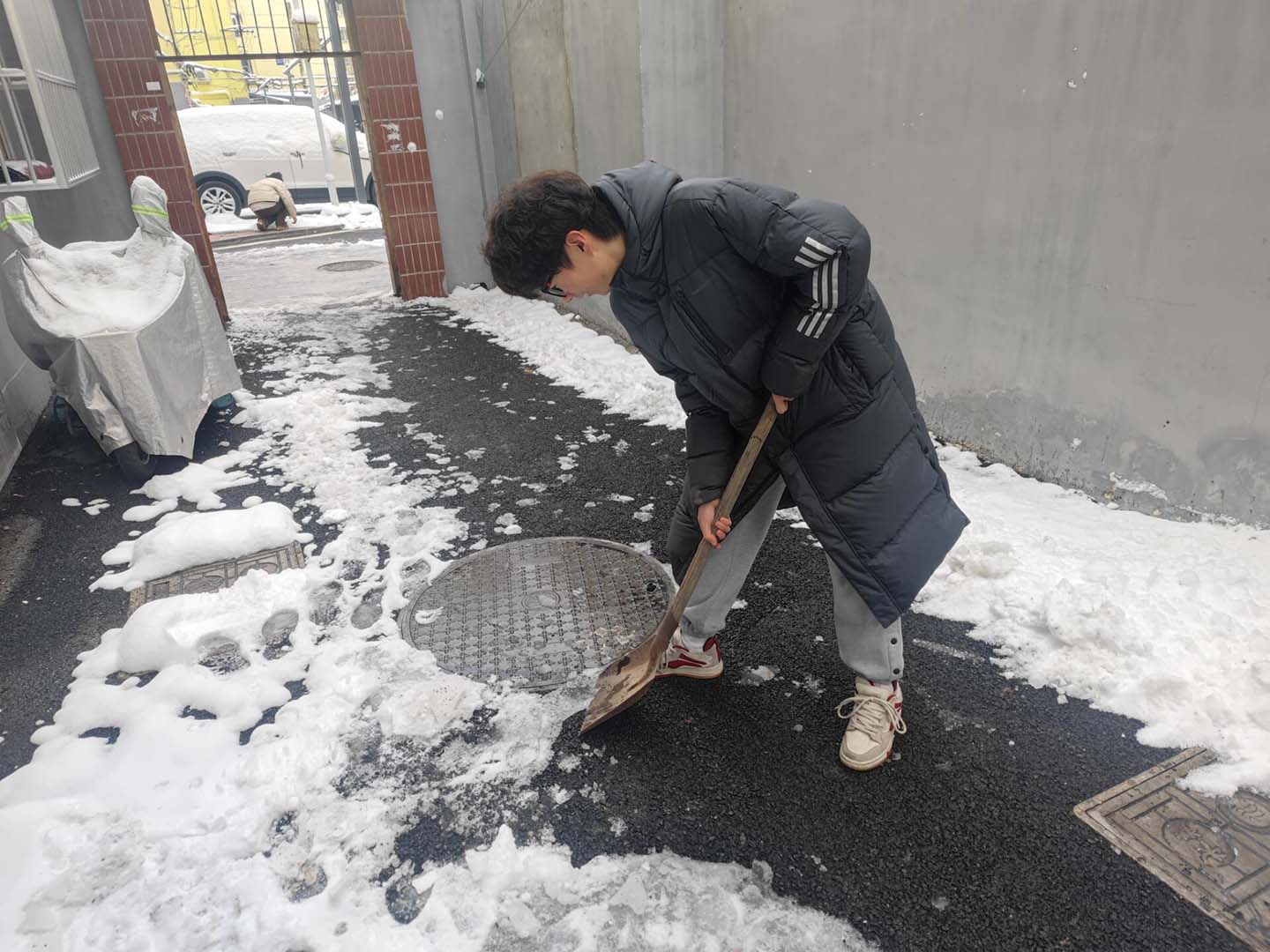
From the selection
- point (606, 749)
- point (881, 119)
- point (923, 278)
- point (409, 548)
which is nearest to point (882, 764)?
point (606, 749)

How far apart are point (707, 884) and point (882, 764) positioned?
64cm

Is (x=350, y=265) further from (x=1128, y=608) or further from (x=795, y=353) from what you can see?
(x=1128, y=608)

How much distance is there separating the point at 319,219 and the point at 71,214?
1055cm

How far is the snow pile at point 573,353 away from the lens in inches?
204

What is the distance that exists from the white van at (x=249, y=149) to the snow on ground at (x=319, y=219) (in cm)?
31

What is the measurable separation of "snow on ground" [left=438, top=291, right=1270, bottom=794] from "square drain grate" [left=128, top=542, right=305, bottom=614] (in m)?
2.25

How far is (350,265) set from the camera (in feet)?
37.5

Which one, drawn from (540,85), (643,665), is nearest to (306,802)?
(643,665)

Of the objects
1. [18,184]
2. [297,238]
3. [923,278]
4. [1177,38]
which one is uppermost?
[1177,38]

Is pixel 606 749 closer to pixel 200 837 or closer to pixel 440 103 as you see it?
pixel 200 837

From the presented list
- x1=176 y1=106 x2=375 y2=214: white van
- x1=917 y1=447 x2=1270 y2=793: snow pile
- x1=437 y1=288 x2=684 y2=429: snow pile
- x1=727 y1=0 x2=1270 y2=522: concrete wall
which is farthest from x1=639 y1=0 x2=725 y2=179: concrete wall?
x1=176 y1=106 x2=375 y2=214: white van

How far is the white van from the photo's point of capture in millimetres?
15688

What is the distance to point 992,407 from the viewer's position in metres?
3.86

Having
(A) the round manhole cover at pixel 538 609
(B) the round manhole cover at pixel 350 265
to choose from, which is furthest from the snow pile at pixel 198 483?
(B) the round manhole cover at pixel 350 265
